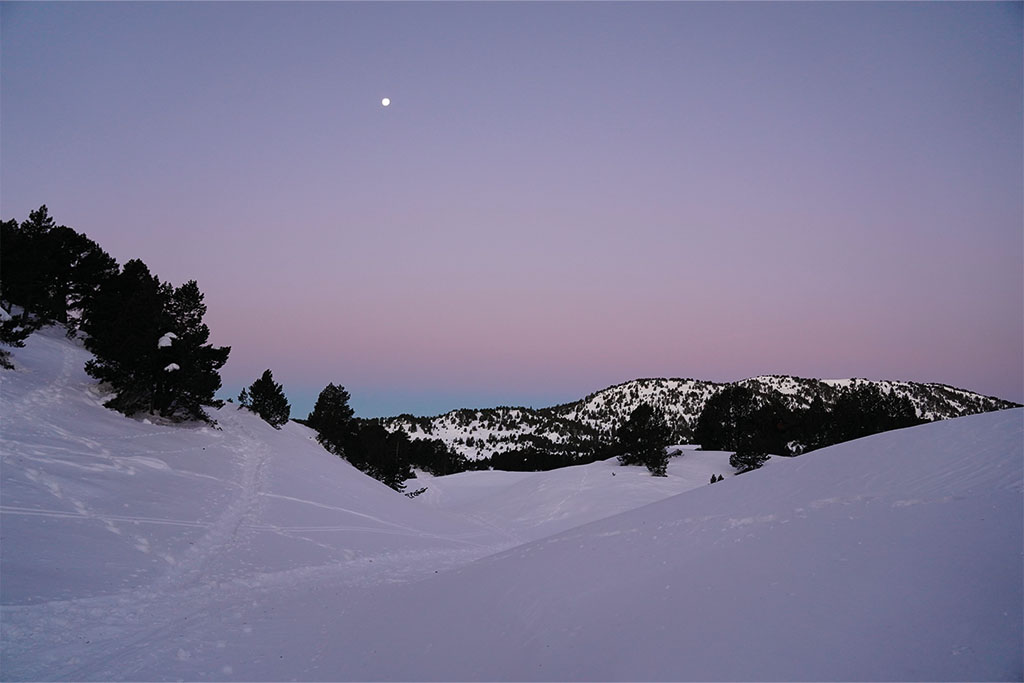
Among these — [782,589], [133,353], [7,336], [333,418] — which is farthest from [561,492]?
[7,336]

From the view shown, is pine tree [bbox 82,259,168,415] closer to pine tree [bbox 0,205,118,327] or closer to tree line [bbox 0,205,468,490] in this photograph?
tree line [bbox 0,205,468,490]

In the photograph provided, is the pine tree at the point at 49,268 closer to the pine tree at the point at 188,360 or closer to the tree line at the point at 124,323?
the tree line at the point at 124,323

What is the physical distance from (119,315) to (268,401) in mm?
22736

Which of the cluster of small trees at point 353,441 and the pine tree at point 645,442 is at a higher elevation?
the pine tree at point 645,442

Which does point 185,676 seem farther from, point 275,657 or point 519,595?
point 519,595

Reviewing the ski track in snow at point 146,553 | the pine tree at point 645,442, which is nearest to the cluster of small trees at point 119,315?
the ski track in snow at point 146,553

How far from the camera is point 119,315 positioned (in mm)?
26734

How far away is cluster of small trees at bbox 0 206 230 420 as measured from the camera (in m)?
26.2

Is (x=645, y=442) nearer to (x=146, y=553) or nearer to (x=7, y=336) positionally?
(x=146, y=553)

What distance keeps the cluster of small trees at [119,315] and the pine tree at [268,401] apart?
1534 centimetres

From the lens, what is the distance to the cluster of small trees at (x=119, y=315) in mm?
26156

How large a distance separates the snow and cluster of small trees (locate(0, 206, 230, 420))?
26.2 ft

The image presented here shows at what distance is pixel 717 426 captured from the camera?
68375 mm

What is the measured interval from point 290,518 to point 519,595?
1436 cm
